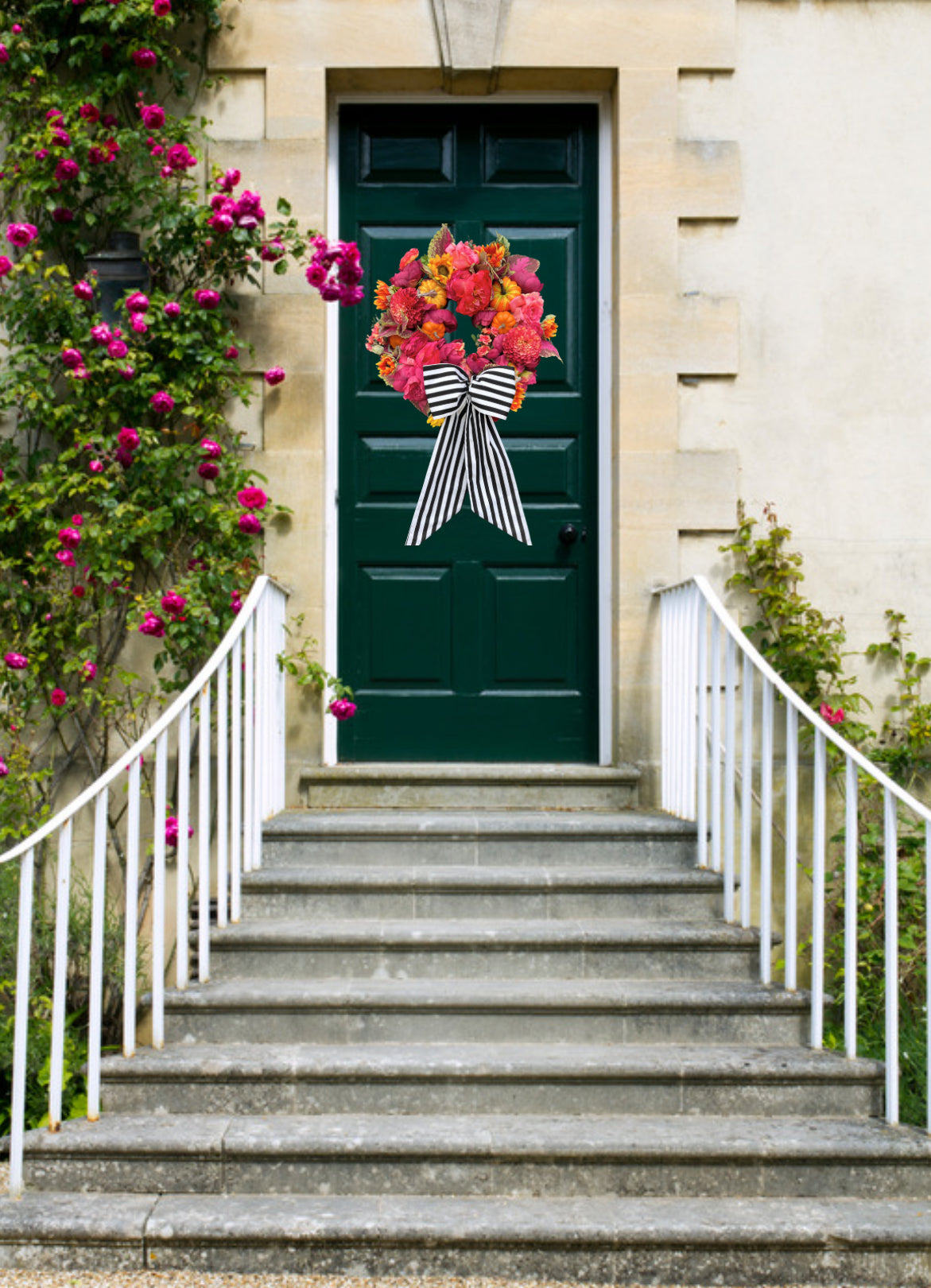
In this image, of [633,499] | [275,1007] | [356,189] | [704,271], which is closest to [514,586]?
[633,499]

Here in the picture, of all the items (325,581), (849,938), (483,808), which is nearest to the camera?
(849,938)

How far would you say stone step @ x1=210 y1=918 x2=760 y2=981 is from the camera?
11.2ft

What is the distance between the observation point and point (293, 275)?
14.5ft

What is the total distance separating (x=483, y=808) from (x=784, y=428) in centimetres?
174

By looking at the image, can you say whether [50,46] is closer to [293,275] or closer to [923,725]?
[293,275]

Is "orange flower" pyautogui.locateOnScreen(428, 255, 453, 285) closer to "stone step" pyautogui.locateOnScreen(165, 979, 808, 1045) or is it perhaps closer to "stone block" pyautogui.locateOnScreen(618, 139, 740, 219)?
"stone step" pyautogui.locateOnScreen(165, 979, 808, 1045)

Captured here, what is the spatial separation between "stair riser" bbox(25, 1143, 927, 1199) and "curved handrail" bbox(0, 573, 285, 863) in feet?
2.45

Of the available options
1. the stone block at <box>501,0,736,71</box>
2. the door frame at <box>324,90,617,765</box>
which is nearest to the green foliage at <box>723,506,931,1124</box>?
the door frame at <box>324,90,617,765</box>

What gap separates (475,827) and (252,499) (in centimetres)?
135

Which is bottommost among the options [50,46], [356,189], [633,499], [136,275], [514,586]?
[514,586]

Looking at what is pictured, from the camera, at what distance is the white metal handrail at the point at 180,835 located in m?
2.81

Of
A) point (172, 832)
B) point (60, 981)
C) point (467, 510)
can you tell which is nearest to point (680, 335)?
point (467, 510)

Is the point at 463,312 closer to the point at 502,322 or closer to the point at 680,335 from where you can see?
the point at 502,322

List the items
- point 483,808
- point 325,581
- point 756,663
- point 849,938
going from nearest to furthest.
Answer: point 849,938 < point 756,663 < point 483,808 < point 325,581
